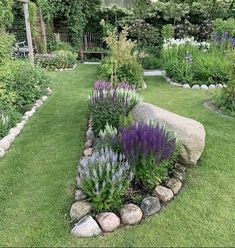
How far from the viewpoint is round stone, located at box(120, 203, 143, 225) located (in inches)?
108

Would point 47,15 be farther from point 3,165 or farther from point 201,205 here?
point 201,205

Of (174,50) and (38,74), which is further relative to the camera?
(174,50)

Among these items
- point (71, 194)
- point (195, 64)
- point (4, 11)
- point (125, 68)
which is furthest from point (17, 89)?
point (195, 64)

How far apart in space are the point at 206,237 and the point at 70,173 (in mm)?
1691

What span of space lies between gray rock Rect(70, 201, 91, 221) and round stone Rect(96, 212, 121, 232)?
0.49 ft

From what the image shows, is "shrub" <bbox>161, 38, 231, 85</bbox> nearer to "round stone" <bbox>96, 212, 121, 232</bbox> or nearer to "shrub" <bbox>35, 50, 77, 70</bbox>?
"shrub" <bbox>35, 50, 77, 70</bbox>

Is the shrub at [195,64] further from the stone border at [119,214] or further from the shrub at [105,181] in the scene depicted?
the shrub at [105,181]

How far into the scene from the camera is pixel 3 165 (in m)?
3.81


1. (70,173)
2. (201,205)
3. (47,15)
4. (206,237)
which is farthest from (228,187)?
(47,15)

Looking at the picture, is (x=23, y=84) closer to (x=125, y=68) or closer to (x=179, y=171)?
(x=125, y=68)

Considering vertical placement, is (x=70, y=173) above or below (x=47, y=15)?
below

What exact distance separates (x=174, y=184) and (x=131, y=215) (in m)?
0.72

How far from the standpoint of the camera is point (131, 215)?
9.04 ft

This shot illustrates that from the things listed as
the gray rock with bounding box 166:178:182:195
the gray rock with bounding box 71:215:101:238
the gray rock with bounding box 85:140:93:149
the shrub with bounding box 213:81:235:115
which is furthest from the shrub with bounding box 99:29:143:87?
the gray rock with bounding box 71:215:101:238
